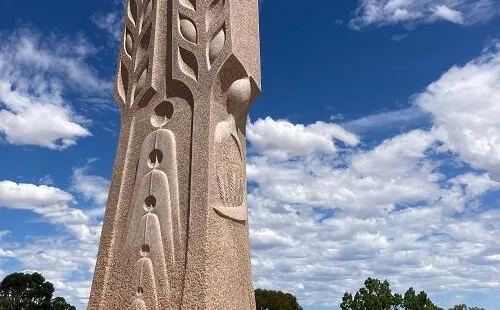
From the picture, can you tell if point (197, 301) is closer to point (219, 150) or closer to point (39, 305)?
point (219, 150)

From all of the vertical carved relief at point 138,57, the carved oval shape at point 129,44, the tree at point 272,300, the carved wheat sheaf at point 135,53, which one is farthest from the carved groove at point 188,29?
the tree at point 272,300

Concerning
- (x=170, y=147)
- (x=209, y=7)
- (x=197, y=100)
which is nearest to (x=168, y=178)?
(x=170, y=147)

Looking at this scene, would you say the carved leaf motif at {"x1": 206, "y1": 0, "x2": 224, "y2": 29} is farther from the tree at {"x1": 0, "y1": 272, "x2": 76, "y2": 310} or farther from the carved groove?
the tree at {"x1": 0, "y1": 272, "x2": 76, "y2": 310}

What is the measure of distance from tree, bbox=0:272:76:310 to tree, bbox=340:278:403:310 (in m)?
21.8

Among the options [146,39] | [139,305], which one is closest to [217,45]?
[146,39]

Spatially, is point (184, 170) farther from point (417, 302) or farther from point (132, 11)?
point (417, 302)

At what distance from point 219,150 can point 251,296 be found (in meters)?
2.28

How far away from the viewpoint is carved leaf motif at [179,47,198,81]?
29.1 ft

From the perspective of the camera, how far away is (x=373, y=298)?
32562 mm

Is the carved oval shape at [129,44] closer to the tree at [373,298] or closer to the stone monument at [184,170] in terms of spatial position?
the stone monument at [184,170]

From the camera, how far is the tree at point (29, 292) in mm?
40531

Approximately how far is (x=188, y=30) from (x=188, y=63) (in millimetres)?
587

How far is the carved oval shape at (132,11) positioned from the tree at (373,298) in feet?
85.4

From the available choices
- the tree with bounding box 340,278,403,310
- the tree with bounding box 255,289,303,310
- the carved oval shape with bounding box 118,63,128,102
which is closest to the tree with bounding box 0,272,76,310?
the tree with bounding box 255,289,303,310
